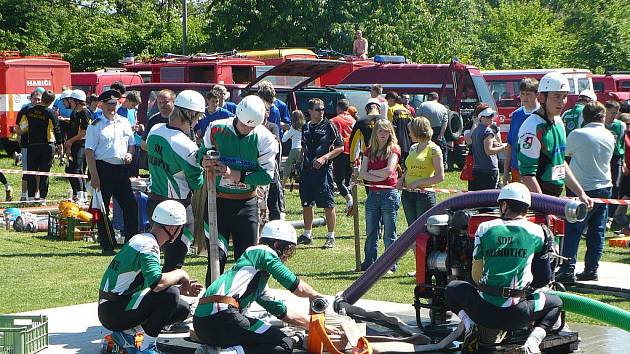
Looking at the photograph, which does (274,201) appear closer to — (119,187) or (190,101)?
(119,187)

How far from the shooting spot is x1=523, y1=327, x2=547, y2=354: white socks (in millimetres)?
8047

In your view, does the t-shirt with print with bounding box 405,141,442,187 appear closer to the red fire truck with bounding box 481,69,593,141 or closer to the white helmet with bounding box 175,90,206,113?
the white helmet with bounding box 175,90,206,113

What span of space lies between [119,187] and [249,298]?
19.3ft

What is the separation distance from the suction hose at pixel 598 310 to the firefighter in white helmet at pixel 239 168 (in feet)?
8.22

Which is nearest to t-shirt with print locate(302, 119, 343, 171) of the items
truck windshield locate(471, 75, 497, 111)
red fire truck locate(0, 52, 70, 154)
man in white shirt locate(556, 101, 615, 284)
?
man in white shirt locate(556, 101, 615, 284)

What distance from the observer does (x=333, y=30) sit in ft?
118

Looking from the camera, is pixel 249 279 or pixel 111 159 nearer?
pixel 249 279

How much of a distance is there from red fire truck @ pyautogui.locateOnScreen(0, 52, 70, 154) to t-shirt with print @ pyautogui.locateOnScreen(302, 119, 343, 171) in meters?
14.7

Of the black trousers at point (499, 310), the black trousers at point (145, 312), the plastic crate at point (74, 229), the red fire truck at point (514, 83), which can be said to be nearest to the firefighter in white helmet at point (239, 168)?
the black trousers at point (145, 312)

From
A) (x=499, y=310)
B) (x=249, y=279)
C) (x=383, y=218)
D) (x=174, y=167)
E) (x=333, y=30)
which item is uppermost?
(x=333, y=30)

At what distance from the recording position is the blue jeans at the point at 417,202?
12094 millimetres

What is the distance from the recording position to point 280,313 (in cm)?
807

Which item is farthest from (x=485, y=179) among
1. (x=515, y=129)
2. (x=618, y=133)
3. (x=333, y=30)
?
(x=333, y=30)

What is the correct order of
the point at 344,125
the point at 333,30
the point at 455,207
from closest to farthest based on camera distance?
the point at 455,207
the point at 344,125
the point at 333,30
